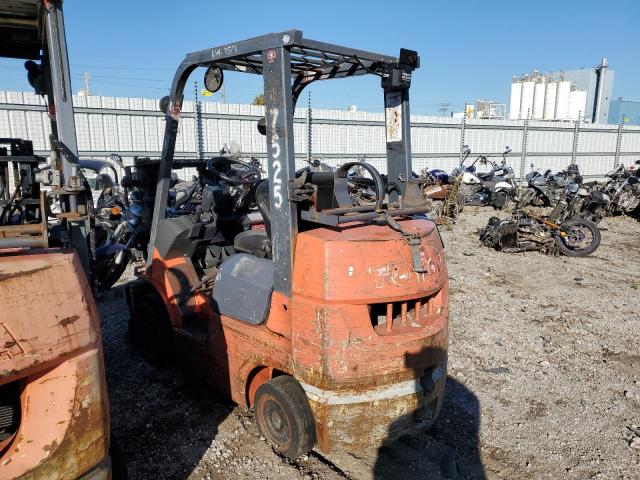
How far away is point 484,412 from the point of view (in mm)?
3723

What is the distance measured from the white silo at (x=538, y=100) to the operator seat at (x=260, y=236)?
30893mm

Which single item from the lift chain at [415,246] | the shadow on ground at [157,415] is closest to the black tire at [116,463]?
the shadow on ground at [157,415]

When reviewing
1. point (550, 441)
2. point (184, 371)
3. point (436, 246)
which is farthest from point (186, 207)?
point (550, 441)

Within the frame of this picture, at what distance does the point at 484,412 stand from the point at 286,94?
2758 mm

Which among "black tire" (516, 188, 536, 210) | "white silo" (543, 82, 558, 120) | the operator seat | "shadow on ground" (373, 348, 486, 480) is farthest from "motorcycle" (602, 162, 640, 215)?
"white silo" (543, 82, 558, 120)

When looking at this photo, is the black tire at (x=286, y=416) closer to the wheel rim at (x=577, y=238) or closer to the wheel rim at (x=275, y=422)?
the wheel rim at (x=275, y=422)

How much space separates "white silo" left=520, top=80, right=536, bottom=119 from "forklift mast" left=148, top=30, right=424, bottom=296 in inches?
1187

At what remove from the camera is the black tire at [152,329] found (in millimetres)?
3959

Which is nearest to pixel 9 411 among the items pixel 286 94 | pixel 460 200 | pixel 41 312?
pixel 41 312

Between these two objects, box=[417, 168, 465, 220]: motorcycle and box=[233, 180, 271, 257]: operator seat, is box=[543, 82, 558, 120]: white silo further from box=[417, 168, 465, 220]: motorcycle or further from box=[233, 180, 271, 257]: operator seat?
box=[233, 180, 271, 257]: operator seat

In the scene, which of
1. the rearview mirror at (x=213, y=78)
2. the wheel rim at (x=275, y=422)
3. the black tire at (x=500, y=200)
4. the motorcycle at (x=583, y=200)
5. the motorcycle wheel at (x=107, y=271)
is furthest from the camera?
the black tire at (x=500, y=200)

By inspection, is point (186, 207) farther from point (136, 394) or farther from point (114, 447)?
point (114, 447)

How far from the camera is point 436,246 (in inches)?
116

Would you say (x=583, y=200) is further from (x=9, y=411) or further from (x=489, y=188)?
(x=9, y=411)
